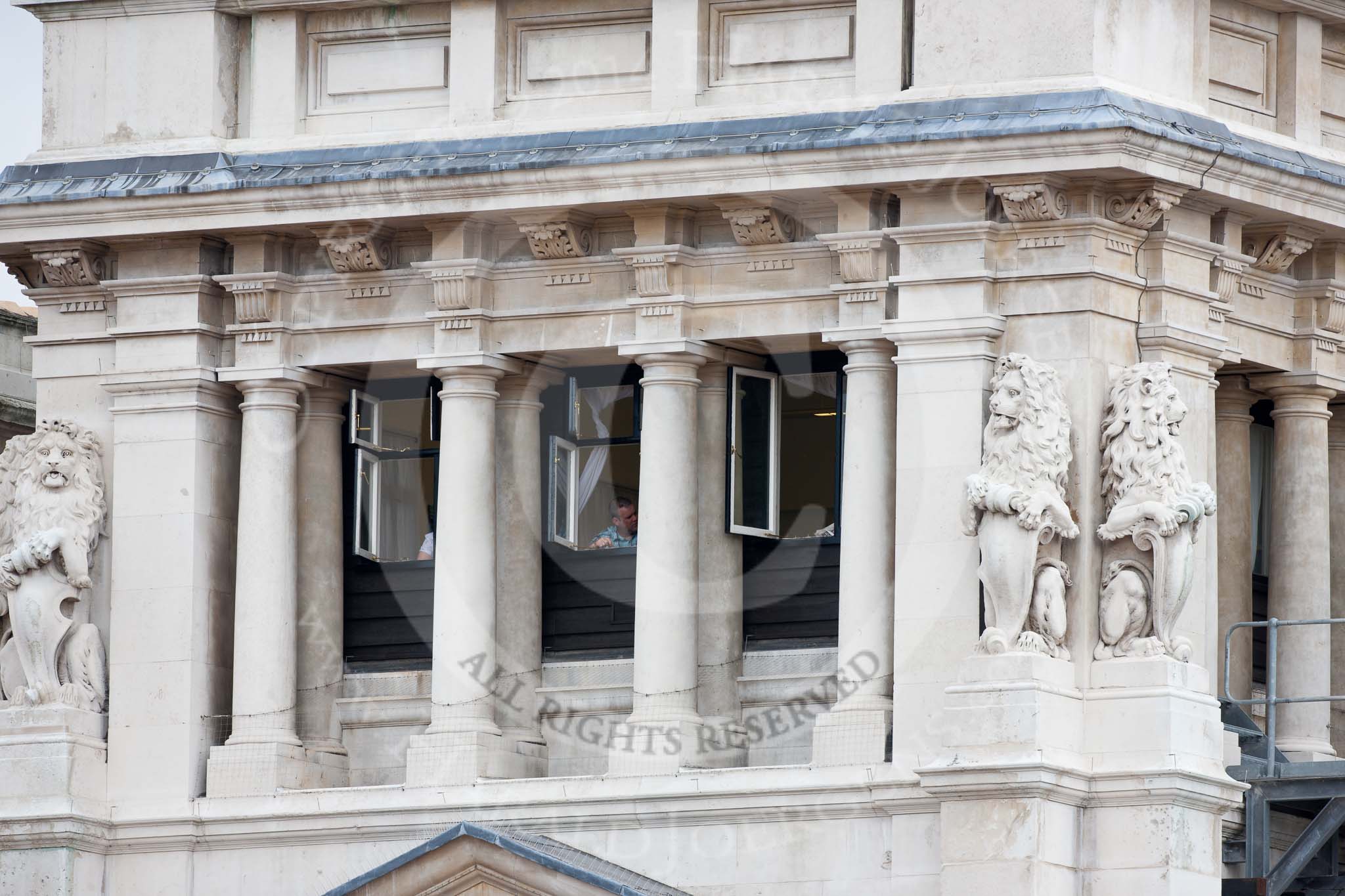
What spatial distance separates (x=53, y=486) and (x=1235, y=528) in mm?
12348

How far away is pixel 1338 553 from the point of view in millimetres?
46469

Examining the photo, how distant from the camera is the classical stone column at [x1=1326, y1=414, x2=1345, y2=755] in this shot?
152ft

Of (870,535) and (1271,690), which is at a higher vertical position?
(870,535)

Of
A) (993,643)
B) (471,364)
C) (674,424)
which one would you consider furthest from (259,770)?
(993,643)

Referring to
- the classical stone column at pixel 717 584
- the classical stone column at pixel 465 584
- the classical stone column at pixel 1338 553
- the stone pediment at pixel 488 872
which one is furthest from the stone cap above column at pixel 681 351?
the classical stone column at pixel 1338 553

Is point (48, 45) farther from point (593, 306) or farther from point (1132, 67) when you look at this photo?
point (1132, 67)

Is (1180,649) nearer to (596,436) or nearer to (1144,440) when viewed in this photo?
(1144,440)

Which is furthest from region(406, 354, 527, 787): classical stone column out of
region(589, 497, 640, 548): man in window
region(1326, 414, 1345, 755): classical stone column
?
region(1326, 414, 1345, 755): classical stone column

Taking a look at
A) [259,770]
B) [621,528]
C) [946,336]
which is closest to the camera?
[946,336]

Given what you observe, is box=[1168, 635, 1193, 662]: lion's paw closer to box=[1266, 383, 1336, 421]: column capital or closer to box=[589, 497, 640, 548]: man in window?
box=[1266, 383, 1336, 421]: column capital

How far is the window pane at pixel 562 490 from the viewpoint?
148 feet

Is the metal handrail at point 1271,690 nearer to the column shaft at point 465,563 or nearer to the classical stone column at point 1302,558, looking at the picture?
the classical stone column at point 1302,558

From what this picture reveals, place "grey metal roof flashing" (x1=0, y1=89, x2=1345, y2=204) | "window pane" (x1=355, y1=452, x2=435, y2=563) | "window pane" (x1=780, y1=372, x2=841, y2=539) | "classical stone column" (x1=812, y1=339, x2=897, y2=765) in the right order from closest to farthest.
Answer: "grey metal roof flashing" (x1=0, y1=89, x2=1345, y2=204), "classical stone column" (x1=812, y1=339, x2=897, y2=765), "window pane" (x1=780, y1=372, x2=841, y2=539), "window pane" (x1=355, y1=452, x2=435, y2=563)

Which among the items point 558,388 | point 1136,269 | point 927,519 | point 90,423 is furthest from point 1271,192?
point 90,423
